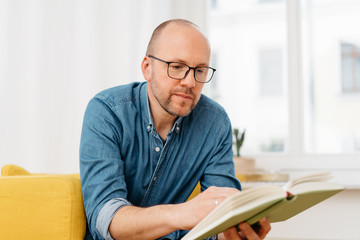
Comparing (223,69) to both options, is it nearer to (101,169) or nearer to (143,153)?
(143,153)

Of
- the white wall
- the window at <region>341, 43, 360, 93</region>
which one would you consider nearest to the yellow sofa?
the white wall

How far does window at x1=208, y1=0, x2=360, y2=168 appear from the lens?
9.43 ft

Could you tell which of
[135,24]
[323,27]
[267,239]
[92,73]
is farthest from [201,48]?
[323,27]

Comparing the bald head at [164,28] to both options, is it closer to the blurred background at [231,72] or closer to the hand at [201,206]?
the hand at [201,206]

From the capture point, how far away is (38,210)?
114 cm

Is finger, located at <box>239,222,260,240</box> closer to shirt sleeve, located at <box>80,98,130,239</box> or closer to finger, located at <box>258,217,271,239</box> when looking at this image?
finger, located at <box>258,217,271,239</box>

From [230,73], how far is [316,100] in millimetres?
627

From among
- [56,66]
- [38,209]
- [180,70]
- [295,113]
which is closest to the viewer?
[38,209]

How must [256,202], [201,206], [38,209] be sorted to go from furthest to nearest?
[38,209]
[201,206]
[256,202]

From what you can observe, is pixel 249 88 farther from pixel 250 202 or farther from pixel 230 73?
pixel 250 202

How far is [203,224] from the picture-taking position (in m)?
0.80

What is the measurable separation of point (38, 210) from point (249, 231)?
1.82 feet

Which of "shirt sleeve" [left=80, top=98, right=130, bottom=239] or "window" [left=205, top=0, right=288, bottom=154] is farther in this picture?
"window" [left=205, top=0, right=288, bottom=154]

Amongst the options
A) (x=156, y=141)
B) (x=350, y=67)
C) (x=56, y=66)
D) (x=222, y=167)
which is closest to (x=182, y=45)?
(x=156, y=141)
